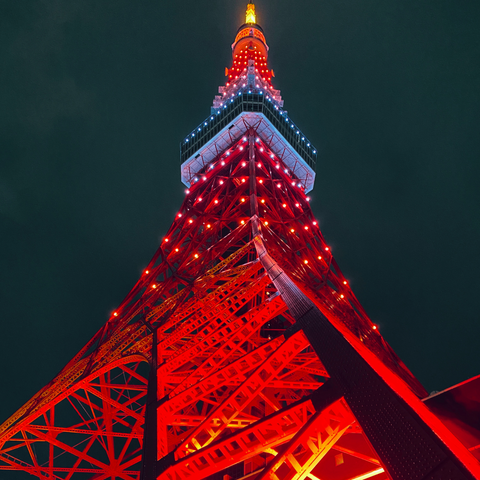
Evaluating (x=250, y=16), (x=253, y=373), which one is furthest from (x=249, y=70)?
(x=253, y=373)

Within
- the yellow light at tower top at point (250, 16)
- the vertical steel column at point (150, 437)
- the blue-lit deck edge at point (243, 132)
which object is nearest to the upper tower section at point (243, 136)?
the blue-lit deck edge at point (243, 132)

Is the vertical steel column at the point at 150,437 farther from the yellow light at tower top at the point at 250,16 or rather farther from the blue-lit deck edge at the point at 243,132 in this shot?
the yellow light at tower top at the point at 250,16

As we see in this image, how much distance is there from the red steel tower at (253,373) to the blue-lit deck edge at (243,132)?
0.11 metres

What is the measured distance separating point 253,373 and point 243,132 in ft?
95.5

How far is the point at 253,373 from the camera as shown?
586 cm

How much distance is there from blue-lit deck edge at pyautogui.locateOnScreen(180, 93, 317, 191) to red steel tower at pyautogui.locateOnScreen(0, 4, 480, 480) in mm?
115

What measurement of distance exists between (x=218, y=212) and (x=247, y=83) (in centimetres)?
1670

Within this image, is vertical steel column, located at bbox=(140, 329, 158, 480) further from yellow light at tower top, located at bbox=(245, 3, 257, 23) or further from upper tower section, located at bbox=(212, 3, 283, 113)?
yellow light at tower top, located at bbox=(245, 3, 257, 23)

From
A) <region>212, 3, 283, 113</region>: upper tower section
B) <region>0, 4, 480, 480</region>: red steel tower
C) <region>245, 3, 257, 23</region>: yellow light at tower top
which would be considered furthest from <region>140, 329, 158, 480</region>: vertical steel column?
<region>245, 3, 257, 23</region>: yellow light at tower top

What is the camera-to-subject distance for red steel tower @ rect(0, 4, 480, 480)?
3680 millimetres

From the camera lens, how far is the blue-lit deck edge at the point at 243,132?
3272 centimetres

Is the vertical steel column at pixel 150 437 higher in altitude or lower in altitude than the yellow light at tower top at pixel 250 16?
lower

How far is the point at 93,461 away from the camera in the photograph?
1112 centimetres

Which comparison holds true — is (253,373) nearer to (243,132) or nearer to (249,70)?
(243,132)
